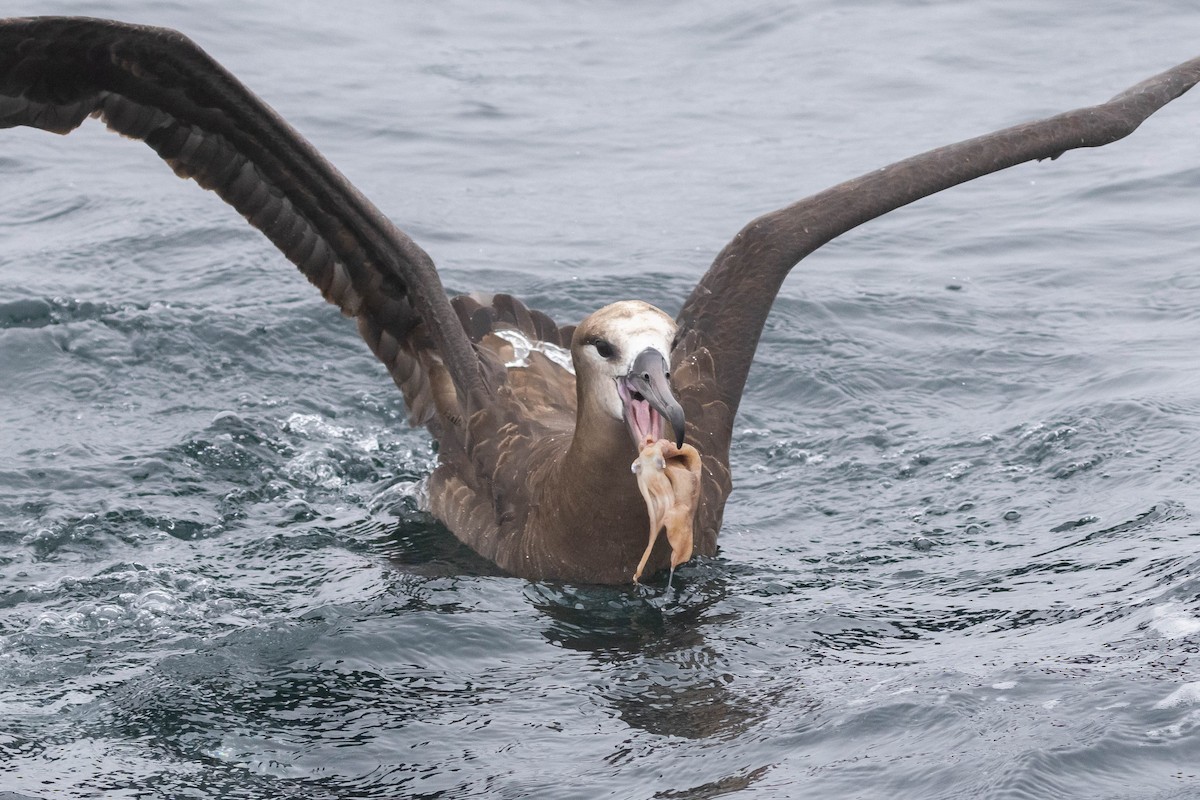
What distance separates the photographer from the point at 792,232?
8.70 meters

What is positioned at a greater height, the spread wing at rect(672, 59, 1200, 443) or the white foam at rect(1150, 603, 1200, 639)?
the spread wing at rect(672, 59, 1200, 443)

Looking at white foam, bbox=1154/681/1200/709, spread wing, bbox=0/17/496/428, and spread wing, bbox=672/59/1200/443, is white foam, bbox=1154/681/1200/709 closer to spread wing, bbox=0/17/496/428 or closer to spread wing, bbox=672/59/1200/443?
spread wing, bbox=672/59/1200/443

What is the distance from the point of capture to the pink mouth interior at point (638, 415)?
7.01 meters

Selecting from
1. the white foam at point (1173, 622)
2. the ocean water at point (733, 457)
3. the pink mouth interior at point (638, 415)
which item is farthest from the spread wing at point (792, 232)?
the white foam at point (1173, 622)

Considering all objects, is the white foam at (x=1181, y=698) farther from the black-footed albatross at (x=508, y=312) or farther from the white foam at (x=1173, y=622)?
the black-footed albatross at (x=508, y=312)

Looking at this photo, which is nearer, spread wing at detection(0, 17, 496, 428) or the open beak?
the open beak

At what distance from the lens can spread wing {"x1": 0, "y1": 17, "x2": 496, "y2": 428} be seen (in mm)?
7395

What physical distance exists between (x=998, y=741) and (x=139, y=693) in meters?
3.22

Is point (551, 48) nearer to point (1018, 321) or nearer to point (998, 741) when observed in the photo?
point (1018, 321)

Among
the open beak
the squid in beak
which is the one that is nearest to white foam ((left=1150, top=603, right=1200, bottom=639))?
the squid in beak

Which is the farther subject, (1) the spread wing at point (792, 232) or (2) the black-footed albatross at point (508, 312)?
(1) the spread wing at point (792, 232)

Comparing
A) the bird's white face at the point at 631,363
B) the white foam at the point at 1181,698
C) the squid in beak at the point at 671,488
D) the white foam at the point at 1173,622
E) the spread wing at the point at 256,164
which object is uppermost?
the spread wing at the point at 256,164

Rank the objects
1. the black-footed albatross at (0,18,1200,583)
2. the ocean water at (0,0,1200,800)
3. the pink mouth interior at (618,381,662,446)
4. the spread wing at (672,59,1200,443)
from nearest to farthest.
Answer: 1. the ocean water at (0,0,1200,800)
2. the pink mouth interior at (618,381,662,446)
3. the black-footed albatross at (0,18,1200,583)
4. the spread wing at (672,59,1200,443)

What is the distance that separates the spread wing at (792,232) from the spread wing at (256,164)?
1150 millimetres
